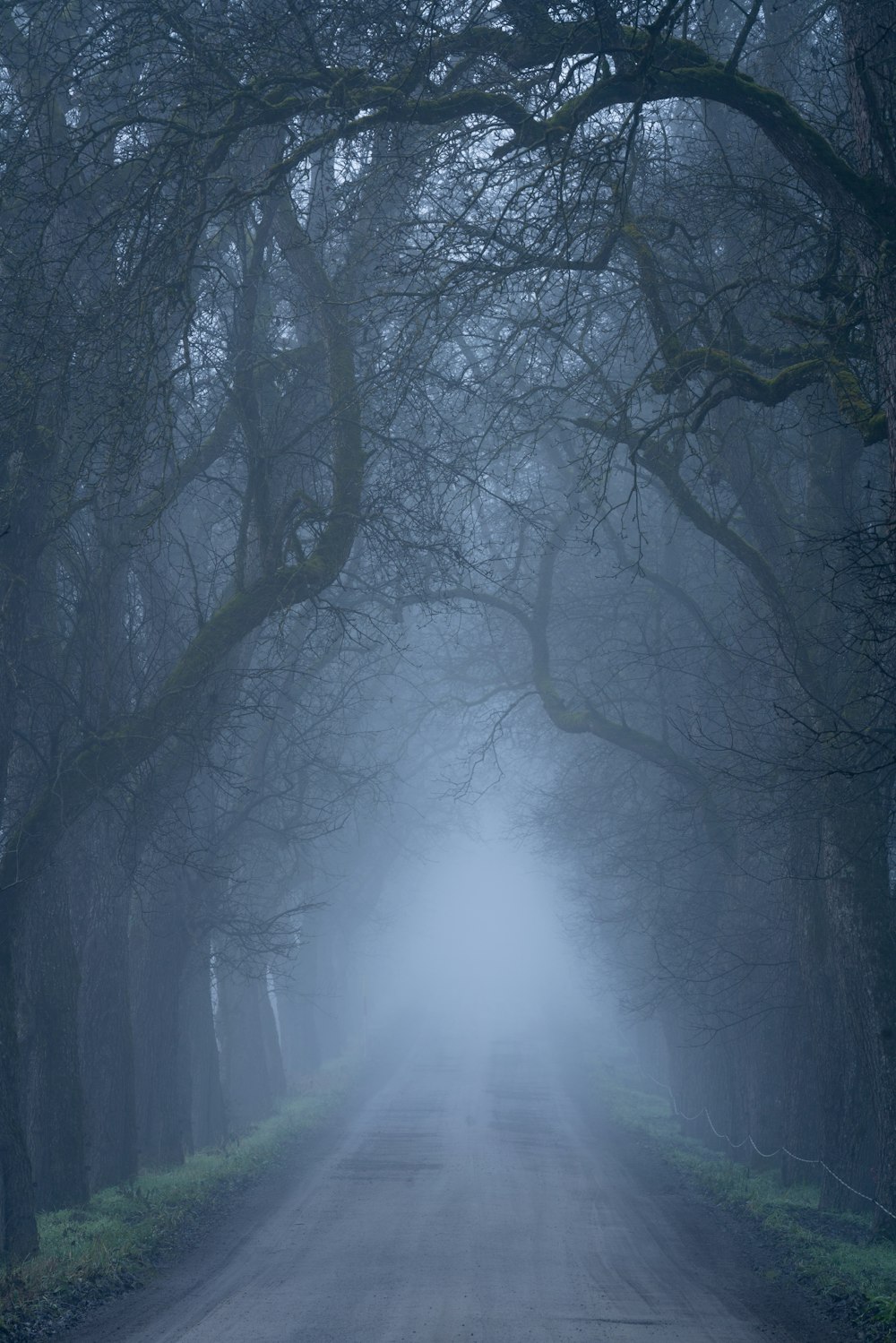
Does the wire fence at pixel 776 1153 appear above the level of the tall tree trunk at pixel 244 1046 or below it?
below

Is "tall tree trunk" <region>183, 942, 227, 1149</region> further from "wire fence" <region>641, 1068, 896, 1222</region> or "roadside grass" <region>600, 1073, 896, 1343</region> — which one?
"wire fence" <region>641, 1068, 896, 1222</region>

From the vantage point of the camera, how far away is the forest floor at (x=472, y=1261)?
27.6ft

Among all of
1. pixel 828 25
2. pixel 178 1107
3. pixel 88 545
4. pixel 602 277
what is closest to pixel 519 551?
pixel 602 277

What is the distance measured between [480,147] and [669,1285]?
889cm

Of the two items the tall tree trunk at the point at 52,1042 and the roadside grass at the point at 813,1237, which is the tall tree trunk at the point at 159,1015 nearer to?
the tall tree trunk at the point at 52,1042

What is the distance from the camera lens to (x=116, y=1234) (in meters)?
11.1

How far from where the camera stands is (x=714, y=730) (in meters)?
20.0

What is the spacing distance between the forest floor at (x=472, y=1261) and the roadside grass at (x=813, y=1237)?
22 centimetres

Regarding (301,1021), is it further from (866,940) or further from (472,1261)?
(472,1261)

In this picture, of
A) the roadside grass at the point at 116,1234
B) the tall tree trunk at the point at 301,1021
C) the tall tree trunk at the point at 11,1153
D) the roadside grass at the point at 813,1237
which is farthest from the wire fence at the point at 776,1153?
the tall tree trunk at the point at 301,1021

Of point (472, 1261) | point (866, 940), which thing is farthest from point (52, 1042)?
point (866, 940)

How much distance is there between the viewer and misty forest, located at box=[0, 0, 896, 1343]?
28.9 ft

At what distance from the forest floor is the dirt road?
0.03 m

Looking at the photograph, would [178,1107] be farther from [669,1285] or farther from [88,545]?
[669,1285]
